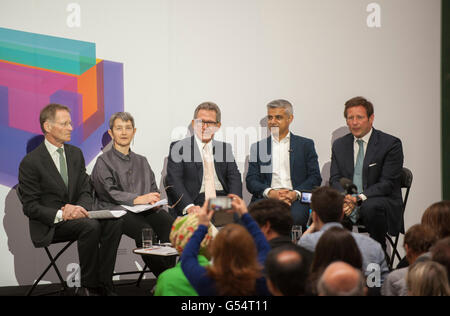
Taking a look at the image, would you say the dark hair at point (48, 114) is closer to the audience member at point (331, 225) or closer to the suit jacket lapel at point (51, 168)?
the suit jacket lapel at point (51, 168)

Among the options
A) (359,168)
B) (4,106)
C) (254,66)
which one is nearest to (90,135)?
(4,106)

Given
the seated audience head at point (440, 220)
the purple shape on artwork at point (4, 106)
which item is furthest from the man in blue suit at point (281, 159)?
the purple shape on artwork at point (4, 106)

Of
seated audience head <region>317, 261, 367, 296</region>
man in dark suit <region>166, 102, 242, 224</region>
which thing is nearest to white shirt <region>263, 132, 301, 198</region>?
man in dark suit <region>166, 102, 242, 224</region>

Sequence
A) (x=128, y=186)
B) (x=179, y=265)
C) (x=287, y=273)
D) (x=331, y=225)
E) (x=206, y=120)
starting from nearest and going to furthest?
(x=287, y=273)
(x=179, y=265)
(x=331, y=225)
(x=128, y=186)
(x=206, y=120)

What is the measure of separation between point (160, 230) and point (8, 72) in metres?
2.14

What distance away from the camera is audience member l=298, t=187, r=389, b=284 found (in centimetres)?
312

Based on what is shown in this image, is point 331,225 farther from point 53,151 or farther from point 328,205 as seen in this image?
point 53,151

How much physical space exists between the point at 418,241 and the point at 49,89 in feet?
12.5

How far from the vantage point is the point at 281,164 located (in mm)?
5379

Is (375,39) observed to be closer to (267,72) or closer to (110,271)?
(267,72)

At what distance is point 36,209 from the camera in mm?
4402

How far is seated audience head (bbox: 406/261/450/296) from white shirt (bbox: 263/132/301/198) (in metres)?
3.00

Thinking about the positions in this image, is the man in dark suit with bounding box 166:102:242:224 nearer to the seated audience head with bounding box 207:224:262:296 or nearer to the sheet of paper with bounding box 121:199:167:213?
the sheet of paper with bounding box 121:199:167:213

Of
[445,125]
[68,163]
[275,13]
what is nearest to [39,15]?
[68,163]
